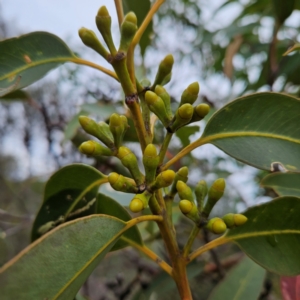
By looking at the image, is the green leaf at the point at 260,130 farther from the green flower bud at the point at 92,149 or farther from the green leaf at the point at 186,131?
the green leaf at the point at 186,131

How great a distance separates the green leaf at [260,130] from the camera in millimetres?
547

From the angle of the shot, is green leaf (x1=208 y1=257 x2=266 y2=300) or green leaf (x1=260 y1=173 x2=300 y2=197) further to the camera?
green leaf (x1=208 y1=257 x2=266 y2=300)

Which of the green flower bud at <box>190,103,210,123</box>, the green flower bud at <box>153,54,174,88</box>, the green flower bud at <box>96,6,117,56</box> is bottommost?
the green flower bud at <box>190,103,210,123</box>

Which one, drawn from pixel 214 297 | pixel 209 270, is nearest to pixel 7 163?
pixel 209 270

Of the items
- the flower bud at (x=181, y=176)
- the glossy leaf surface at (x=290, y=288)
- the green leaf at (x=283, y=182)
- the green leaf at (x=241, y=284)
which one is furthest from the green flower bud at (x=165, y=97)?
the green leaf at (x=241, y=284)

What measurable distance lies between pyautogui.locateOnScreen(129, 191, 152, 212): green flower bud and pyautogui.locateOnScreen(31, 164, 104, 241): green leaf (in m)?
0.17

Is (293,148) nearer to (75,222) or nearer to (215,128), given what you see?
(215,128)

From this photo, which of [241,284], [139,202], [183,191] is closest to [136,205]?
[139,202]

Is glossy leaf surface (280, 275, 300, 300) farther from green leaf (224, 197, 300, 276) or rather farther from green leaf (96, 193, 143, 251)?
green leaf (96, 193, 143, 251)

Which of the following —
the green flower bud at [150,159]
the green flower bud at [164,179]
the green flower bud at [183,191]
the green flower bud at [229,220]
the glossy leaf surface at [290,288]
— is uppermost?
the green flower bud at [150,159]

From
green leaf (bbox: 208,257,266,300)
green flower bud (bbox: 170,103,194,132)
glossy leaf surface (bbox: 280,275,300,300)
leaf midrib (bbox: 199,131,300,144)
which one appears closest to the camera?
green flower bud (bbox: 170,103,194,132)

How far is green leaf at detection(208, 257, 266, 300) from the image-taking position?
84 centimetres

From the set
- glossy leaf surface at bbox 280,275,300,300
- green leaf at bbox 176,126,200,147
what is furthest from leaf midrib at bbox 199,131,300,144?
green leaf at bbox 176,126,200,147

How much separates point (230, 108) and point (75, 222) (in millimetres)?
314
